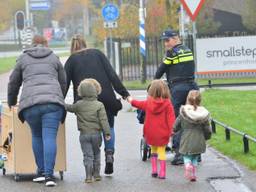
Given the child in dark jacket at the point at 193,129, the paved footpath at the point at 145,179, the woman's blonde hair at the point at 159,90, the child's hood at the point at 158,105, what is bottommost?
the paved footpath at the point at 145,179

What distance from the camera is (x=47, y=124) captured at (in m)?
9.16

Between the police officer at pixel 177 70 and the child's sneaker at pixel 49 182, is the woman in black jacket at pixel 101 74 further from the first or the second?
the police officer at pixel 177 70

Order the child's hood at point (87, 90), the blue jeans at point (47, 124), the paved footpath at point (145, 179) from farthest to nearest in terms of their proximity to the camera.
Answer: the child's hood at point (87, 90)
the blue jeans at point (47, 124)
the paved footpath at point (145, 179)

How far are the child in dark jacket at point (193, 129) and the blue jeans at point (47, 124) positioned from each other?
1497 millimetres

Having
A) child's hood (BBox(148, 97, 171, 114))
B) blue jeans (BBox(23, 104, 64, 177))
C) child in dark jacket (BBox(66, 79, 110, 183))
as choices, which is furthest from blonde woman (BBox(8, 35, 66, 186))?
child's hood (BBox(148, 97, 171, 114))

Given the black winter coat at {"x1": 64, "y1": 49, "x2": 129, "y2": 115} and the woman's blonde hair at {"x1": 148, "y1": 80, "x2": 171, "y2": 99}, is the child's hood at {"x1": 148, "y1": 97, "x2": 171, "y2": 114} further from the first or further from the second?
the black winter coat at {"x1": 64, "y1": 49, "x2": 129, "y2": 115}

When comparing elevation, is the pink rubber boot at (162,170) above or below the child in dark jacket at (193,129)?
below

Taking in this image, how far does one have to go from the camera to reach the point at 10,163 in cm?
976

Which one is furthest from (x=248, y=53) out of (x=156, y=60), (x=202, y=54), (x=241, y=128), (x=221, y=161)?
(x=221, y=161)

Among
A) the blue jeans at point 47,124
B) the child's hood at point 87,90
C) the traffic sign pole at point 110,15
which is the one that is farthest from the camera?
the traffic sign pole at point 110,15

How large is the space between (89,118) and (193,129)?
125cm

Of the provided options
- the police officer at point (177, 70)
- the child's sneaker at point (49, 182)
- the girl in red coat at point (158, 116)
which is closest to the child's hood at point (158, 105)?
the girl in red coat at point (158, 116)

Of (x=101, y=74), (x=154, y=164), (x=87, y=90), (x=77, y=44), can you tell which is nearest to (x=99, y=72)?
(x=101, y=74)

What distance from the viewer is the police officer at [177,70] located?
10.7 metres
